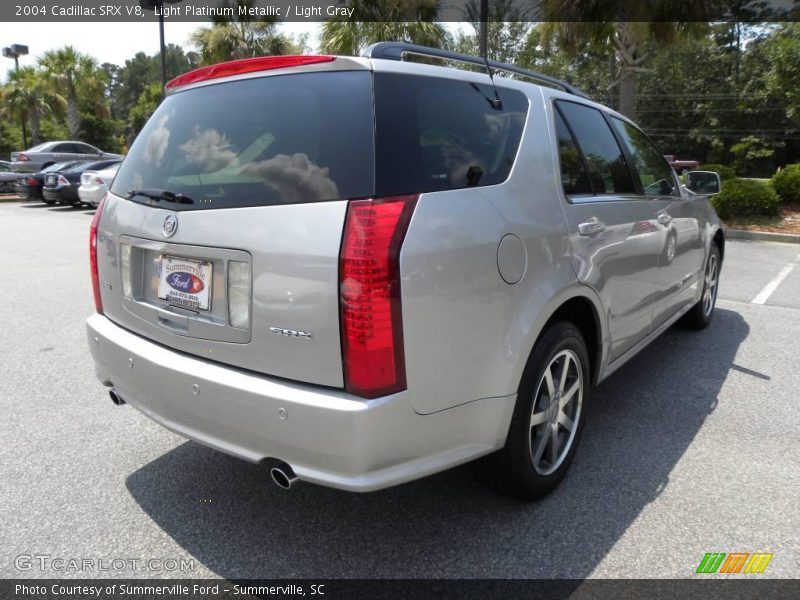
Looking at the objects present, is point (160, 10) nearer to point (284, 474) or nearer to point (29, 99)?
point (284, 474)

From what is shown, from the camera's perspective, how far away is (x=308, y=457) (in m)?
2.05

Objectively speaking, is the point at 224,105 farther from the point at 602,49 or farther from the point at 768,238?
the point at 602,49

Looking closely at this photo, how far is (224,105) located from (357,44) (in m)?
15.2

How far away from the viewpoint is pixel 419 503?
274cm

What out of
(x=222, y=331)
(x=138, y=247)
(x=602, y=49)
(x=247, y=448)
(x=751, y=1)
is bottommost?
(x=247, y=448)

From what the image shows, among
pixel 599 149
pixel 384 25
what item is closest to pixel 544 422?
pixel 599 149

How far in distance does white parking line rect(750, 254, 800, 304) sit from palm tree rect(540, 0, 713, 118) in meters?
5.70

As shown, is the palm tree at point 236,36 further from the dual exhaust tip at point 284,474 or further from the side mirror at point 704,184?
the dual exhaust tip at point 284,474

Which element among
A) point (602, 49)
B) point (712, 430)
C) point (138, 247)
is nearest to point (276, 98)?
point (138, 247)

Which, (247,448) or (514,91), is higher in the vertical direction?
(514,91)

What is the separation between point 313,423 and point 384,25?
16375 millimetres

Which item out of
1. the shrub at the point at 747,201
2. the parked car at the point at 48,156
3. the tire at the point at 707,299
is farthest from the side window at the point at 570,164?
the parked car at the point at 48,156

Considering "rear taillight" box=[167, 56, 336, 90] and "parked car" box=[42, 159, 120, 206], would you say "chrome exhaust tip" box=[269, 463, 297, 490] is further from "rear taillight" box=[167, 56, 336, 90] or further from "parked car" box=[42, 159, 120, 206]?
"parked car" box=[42, 159, 120, 206]

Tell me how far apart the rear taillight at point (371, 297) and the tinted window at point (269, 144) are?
0.37 feet
